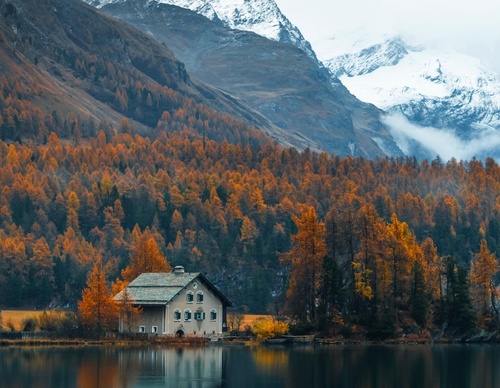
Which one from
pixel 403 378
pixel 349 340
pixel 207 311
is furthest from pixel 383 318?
pixel 403 378

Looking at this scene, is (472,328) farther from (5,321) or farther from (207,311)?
(5,321)

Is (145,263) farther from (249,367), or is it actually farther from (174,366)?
(249,367)

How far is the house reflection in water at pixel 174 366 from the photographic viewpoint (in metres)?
91.6

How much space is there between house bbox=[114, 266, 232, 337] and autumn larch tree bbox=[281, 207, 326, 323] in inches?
408

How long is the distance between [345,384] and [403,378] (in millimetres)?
6784

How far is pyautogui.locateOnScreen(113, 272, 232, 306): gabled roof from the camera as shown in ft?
453

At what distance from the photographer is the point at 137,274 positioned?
514ft

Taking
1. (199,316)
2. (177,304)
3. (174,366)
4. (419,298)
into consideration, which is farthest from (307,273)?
(174,366)

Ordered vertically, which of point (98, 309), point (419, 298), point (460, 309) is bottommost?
point (98, 309)

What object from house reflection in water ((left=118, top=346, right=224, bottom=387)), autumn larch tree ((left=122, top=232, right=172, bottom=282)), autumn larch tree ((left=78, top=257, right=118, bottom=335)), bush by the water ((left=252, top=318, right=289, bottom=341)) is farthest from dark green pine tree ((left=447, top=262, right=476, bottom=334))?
autumn larch tree ((left=122, top=232, right=172, bottom=282))

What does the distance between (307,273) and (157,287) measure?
60.2ft

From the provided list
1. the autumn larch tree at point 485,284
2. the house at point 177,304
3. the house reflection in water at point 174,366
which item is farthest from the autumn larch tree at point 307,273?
the autumn larch tree at point 485,284

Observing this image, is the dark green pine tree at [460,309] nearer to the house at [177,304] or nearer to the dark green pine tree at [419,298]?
the dark green pine tree at [419,298]

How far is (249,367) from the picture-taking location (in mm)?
101438
